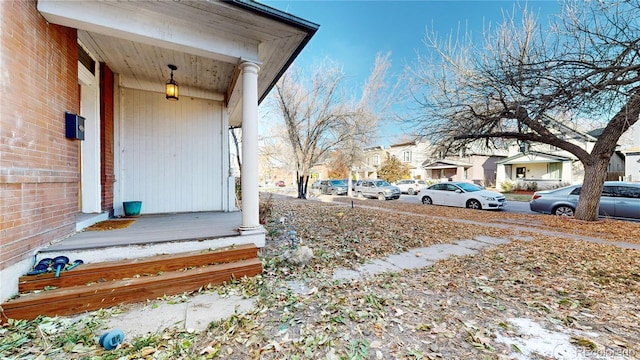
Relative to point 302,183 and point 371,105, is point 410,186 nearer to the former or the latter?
point 371,105

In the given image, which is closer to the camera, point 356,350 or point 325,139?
point 356,350

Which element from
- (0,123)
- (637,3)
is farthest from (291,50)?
(637,3)

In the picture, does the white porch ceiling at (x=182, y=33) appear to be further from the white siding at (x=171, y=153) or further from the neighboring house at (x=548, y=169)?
the neighboring house at (x=548, y=169)

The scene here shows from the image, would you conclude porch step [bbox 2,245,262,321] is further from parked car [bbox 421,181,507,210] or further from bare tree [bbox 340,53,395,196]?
bare tree [bbox 340,53,395,196]

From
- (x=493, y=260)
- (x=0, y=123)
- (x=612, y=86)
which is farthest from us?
(x=612, y=86)

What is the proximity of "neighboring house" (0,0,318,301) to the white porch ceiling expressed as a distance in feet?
0.05

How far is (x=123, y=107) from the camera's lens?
5.21m

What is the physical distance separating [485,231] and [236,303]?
6.11 meters

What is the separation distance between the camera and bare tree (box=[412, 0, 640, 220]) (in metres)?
5.30

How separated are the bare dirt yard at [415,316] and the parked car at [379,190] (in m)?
11.8

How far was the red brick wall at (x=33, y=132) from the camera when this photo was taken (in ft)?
7.41

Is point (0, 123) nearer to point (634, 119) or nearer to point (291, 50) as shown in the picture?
point (291, 50)

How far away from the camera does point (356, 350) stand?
185cm

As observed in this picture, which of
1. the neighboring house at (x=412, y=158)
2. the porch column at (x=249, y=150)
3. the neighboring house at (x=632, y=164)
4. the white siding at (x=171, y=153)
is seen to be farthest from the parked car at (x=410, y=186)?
the porch column at (x=249, y=150)
